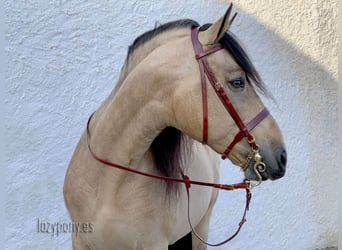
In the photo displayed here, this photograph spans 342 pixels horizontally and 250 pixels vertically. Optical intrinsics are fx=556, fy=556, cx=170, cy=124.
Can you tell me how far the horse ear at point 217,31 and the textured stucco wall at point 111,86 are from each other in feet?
3.07

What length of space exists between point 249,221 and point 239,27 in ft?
3.67

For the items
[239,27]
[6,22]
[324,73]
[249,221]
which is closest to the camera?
[6,22]

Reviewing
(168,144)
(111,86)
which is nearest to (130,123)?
(168,144)

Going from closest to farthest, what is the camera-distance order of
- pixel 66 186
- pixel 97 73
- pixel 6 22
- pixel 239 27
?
pixel 66 186 → pixel 6 22 → pixel 97 73 → pixel 239 27

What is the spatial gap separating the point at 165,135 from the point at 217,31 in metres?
0.37

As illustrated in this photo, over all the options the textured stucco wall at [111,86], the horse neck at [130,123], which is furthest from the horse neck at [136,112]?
the textured stucco wall at [111,86]

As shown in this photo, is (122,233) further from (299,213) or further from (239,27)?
(299,213)

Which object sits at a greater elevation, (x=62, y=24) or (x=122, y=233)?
(x=62, y=24)

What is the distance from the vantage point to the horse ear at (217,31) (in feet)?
4.75

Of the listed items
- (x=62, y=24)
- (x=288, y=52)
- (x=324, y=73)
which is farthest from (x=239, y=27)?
(x=62, y=24)

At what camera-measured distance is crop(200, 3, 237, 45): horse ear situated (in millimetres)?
1449

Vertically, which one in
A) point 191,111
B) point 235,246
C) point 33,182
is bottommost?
point 235,246

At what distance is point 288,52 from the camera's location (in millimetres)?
3285

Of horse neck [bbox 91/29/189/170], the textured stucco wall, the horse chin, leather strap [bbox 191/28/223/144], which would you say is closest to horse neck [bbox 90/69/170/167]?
horse neck [bbox 91/29/189/170]
